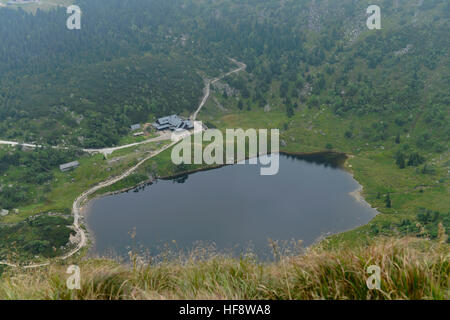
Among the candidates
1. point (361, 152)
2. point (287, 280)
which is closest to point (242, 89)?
point (361, 152)

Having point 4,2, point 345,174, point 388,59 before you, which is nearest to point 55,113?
point 345,174

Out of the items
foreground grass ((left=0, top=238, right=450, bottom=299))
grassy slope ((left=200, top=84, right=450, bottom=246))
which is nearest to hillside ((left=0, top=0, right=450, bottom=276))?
grassy slope ((left=200, top=84, right=450, bottom=246))

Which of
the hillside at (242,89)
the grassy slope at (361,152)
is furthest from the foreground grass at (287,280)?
the hillside at (242,89)

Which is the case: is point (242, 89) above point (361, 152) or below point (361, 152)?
above

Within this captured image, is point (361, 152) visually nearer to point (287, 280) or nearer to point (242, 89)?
point (242, 89)

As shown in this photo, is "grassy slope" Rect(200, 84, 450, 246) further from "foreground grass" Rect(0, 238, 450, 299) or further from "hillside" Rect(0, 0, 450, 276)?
"foreground grass" Rect(0, 238, 450, 299)

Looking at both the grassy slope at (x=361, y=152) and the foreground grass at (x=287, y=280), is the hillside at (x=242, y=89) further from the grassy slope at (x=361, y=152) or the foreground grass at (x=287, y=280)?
the foreground grass at (x=287, y=280)
